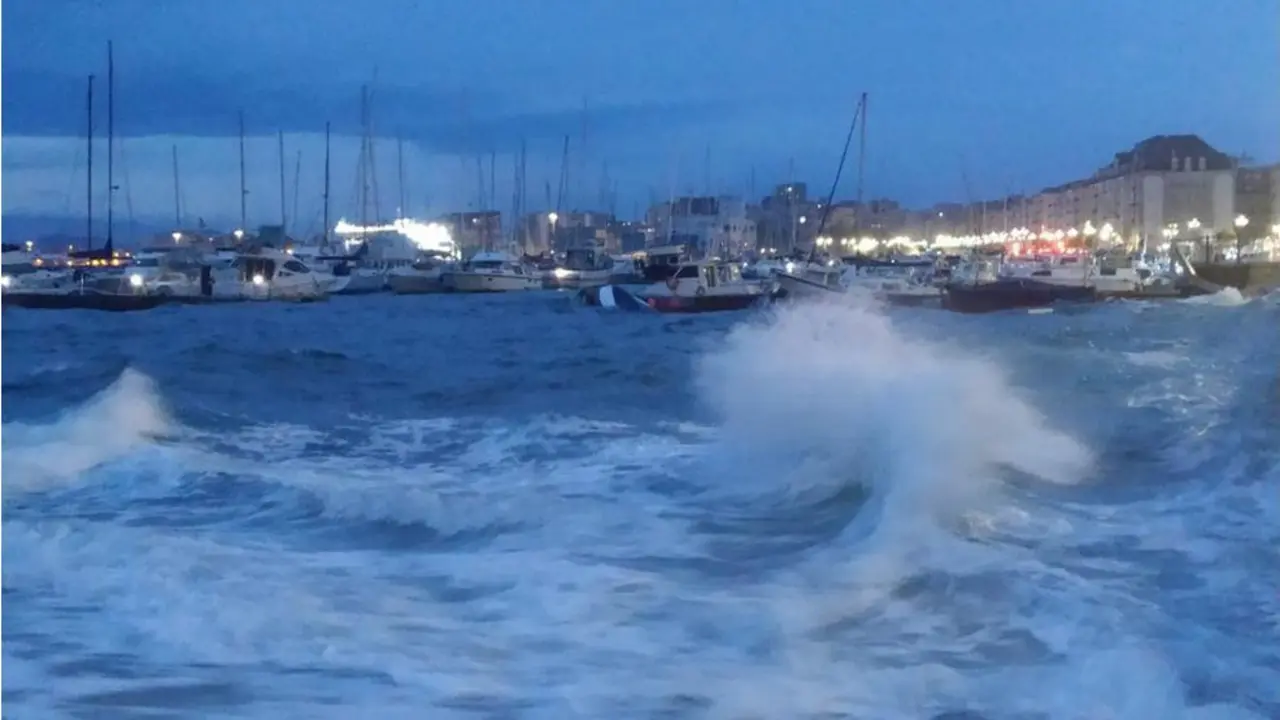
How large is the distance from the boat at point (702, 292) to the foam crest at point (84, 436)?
2068 cm

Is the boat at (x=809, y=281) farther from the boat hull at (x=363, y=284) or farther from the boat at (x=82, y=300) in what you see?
the boat hull at (x=363, y=284)

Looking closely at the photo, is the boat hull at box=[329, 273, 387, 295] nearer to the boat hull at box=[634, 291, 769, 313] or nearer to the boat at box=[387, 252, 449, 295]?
the boat at box=[387, 252, 449, 295]

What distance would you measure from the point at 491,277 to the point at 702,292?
15012 millimetres

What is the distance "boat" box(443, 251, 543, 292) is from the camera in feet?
154

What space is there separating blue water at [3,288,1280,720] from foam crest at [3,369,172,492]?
0.19 feet

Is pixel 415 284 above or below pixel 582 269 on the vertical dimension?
below

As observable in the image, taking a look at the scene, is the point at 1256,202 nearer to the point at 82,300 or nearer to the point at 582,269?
the point at 582,269

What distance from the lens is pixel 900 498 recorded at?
7.42 metres

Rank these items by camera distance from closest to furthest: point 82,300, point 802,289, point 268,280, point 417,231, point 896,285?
point 802,289 → point 82,300 → point 896,285 → point 268,280 → point 417,231

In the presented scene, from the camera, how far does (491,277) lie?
47375mm

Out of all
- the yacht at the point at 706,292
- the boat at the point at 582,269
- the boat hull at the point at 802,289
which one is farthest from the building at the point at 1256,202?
the boat at the point at 582,269

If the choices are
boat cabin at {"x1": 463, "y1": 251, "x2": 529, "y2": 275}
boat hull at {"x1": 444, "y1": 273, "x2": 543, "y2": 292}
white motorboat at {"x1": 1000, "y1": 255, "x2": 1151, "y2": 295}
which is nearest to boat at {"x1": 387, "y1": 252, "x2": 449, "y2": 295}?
boat hull at {"x1": 444, "y1": 273, "x2": 543, "y2": 292}

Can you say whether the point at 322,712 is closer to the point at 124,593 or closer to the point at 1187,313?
the point at 124,593

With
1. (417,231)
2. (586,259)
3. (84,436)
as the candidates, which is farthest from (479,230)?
(84,436)
